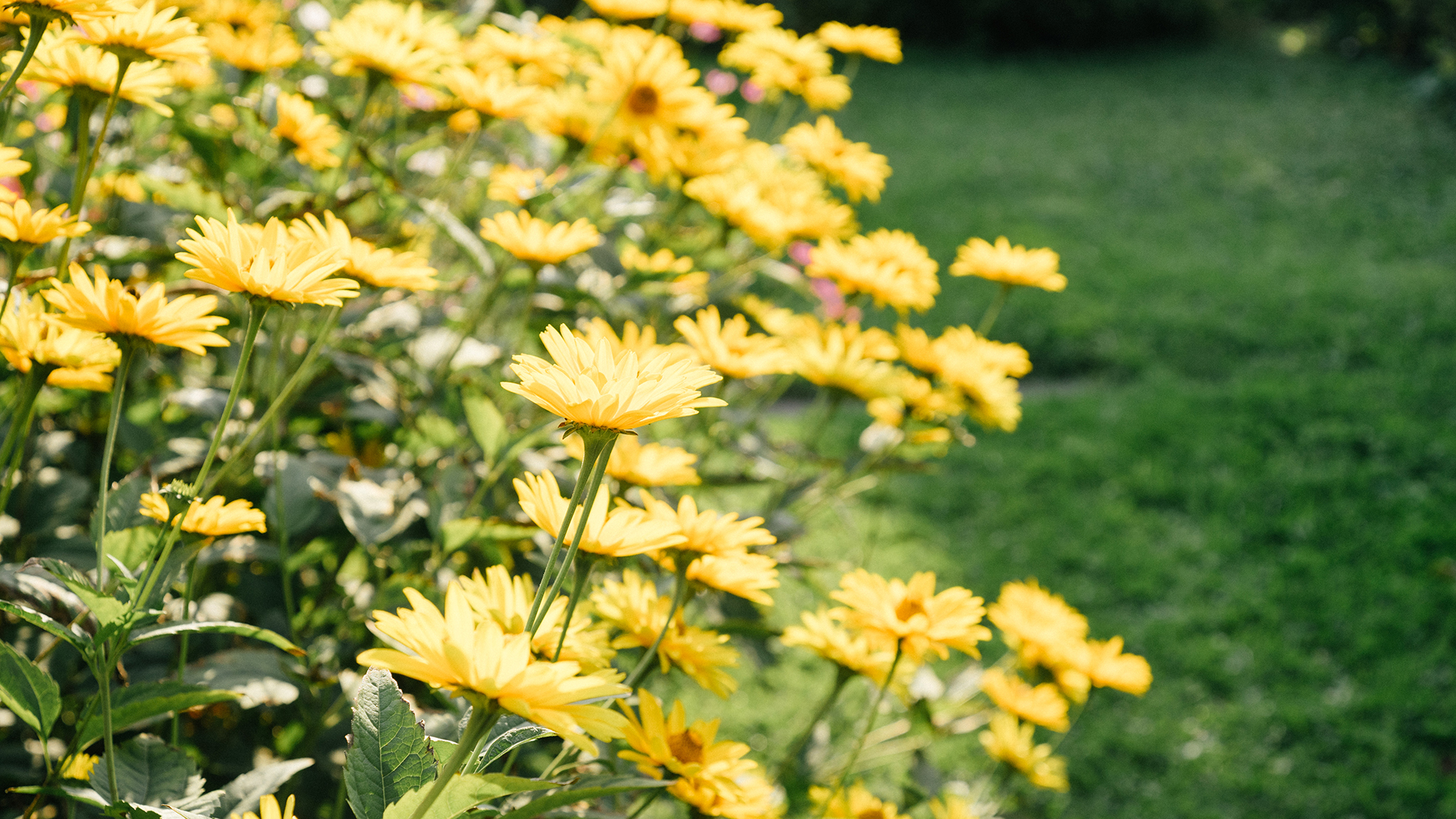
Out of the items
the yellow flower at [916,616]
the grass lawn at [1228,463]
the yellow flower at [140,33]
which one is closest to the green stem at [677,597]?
the yellow flower at [916,616]

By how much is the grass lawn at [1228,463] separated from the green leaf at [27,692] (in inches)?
84.8

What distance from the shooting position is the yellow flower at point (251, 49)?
1483 mm

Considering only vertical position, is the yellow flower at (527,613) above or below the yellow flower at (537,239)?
below

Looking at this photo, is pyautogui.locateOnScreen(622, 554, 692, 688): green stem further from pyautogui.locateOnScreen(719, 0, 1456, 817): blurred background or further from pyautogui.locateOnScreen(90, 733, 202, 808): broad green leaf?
pyautogui.locateOnScreen(719, 0, 1456, 817): blurred background

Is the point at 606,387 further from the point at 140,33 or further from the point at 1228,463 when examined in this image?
the point at 1228,463

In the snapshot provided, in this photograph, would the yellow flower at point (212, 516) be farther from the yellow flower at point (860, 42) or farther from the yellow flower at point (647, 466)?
the yellow flower at point (860, 42)

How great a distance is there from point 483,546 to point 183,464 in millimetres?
358

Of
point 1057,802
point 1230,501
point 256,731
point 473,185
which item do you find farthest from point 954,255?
point 256,731

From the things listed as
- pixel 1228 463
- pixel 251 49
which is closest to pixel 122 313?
pixel 251 49

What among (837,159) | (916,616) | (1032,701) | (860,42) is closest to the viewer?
(916,616)

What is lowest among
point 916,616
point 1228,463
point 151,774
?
point 1228,463

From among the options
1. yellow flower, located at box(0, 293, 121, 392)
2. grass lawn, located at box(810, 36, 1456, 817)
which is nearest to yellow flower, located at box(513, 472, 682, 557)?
yellow flower, located at box(0, 293, 121, 392)

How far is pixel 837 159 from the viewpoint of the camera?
1.95 metres

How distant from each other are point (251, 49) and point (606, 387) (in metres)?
1.19
